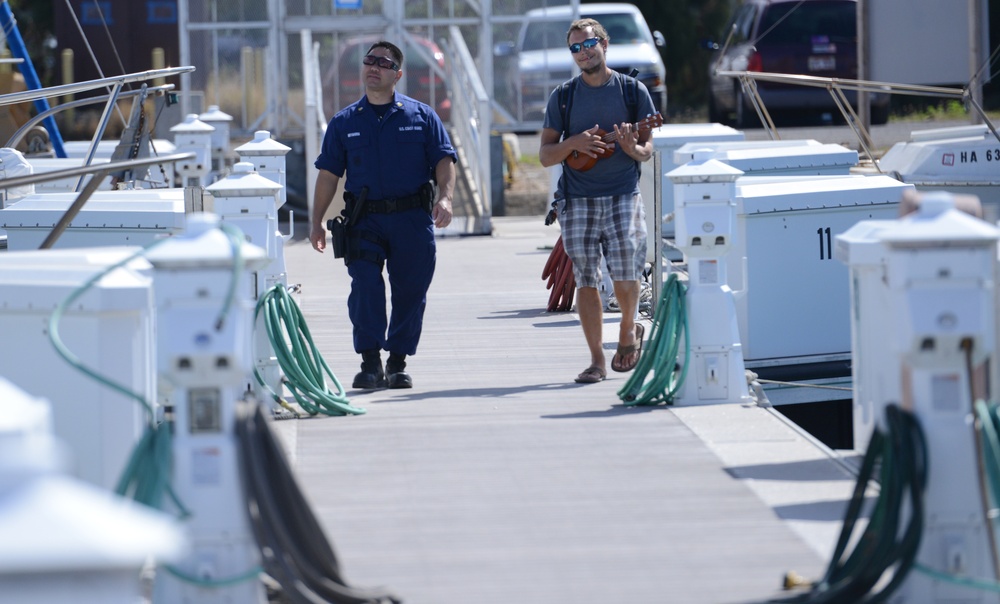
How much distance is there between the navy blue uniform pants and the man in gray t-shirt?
71 cm

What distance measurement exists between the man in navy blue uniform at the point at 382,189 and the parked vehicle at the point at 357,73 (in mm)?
11542

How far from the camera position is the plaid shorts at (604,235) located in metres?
7.61

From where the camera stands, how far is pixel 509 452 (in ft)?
20.2

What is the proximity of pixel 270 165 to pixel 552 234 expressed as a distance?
7.19 meters

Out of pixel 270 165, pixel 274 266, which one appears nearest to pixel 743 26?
pixel 270 165

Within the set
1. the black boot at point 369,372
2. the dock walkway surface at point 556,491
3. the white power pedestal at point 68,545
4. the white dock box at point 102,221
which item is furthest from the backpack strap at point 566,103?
the white power pedestal at point 68,545

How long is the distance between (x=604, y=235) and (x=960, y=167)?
17.9ft

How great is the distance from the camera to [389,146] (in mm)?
7527

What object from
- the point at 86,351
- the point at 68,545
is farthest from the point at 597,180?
the point at 68,545

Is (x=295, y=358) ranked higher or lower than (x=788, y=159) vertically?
lower

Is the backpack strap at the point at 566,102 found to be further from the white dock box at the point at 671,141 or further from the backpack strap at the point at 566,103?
the white dock box at the point at 671,141

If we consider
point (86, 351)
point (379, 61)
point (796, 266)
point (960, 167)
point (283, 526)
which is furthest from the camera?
point (960, 167)

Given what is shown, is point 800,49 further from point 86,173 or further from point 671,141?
point 86,173

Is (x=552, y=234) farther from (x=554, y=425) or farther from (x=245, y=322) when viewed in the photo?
(x=245, y=322)
